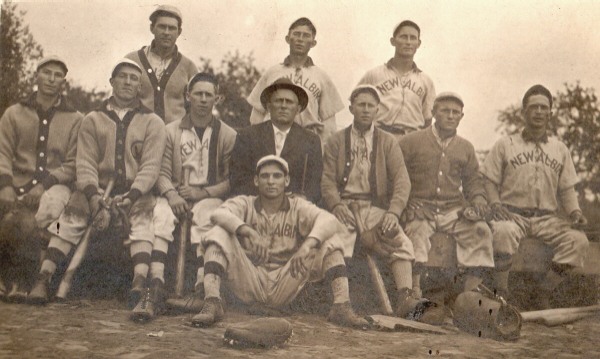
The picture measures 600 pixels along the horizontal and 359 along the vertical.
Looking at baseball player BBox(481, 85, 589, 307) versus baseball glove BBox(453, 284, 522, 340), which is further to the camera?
baseball player BBox(481, 85, 589, 307)

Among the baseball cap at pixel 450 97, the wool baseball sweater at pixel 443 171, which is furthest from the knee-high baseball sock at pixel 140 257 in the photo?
the baseball cap at pixel 450 97

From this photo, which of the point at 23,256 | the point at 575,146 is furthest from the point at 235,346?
the point at 575,146

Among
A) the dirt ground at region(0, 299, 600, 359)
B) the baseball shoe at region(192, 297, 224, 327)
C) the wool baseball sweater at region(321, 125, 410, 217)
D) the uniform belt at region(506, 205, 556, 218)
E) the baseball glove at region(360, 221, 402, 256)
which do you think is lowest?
the dirt ground at region(0, 299, 600, 359)

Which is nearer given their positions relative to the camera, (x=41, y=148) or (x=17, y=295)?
(x=17, y=295)

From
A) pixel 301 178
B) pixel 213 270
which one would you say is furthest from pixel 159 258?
pixel 301 178

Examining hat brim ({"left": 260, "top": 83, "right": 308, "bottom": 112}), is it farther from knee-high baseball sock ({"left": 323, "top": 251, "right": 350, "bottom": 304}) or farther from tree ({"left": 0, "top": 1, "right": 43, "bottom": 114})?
tree ({"left": 0, "top": 1, "right": 43, "bottom": 114})

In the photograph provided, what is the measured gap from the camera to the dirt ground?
17.8 feet

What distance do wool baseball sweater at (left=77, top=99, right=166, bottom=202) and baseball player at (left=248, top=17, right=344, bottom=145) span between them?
30.8 inches

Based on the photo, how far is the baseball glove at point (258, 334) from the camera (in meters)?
5.48

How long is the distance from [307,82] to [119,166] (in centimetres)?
154

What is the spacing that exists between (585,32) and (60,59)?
4092 millimetres

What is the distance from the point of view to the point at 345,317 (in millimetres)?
5715

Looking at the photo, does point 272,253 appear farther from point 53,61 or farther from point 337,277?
point 53,61

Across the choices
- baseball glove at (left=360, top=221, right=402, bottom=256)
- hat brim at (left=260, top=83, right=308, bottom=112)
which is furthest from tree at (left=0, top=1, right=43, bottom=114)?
baseball glove at (left=360, top=221, right=402, bottom=256)
